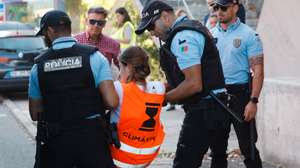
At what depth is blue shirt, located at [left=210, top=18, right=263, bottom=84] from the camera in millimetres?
5836

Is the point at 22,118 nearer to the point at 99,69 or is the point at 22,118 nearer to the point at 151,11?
the point at 151,11

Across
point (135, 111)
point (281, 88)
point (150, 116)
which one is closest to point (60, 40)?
point (135, 111)

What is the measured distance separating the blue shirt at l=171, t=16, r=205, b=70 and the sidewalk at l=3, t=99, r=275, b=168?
303cm

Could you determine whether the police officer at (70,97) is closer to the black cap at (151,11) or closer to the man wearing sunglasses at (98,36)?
the black cap at (151,11)

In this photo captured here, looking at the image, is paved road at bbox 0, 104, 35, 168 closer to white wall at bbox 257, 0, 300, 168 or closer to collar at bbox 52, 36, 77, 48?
white wall at bbox 257, 0, 300, 168

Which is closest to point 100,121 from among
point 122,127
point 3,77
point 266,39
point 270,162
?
point 122,127

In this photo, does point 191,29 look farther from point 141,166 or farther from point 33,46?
point 33,46

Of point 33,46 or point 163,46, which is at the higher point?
point 163,46

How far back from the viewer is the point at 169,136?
9.76 meters

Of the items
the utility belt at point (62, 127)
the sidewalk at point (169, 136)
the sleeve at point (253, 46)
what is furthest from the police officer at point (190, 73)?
the sidewalk at point (169, 136)

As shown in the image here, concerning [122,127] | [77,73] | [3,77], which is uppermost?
[77,73]

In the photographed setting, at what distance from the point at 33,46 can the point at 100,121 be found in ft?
38.5

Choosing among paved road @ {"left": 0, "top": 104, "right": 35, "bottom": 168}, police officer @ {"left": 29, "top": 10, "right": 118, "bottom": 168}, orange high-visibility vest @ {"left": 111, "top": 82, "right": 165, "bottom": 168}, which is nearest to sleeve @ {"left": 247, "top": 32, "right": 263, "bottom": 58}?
orange high-visibility vest @ {"left": 111, "top": 82, "right": 165, "bottom": 168}

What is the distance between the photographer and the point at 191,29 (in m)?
4.73
